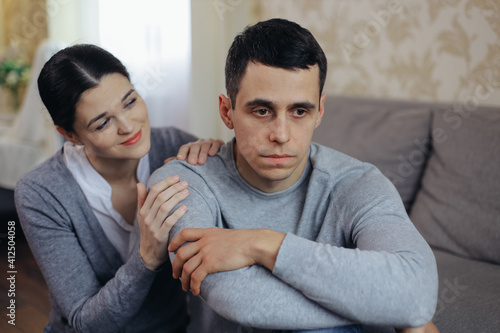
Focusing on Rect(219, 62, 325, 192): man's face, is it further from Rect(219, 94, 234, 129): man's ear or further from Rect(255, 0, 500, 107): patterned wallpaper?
Rect(255, 0, 500, 107): patterned wallpaper

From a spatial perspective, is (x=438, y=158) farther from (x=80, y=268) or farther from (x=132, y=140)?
(x=80, y=268)

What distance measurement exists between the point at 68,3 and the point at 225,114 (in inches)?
95.7

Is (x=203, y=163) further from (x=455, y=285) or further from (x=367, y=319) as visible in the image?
(x=455, y=285)

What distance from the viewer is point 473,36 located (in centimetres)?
194

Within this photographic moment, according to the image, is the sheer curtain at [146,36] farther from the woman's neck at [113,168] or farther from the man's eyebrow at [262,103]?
the man's eyebrow at [262,103]

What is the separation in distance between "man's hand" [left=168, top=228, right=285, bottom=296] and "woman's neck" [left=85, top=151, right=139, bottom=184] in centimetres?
55

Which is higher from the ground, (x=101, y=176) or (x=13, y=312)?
(x=101, y=176)

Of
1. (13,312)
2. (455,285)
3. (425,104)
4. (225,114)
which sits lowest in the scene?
(13,312)

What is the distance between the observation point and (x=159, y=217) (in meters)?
1.10

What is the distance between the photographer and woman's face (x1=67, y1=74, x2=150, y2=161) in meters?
1.30

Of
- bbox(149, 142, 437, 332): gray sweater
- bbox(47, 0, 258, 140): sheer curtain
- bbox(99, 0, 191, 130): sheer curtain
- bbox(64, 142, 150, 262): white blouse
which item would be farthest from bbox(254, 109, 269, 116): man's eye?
bbox(99, 0, 191, 130): sheer curtain

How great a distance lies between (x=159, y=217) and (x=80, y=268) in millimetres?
383

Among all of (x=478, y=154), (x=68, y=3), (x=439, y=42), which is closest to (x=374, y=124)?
(x=478, y=154)

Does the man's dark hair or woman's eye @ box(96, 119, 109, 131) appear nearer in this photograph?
the man's dark hair
